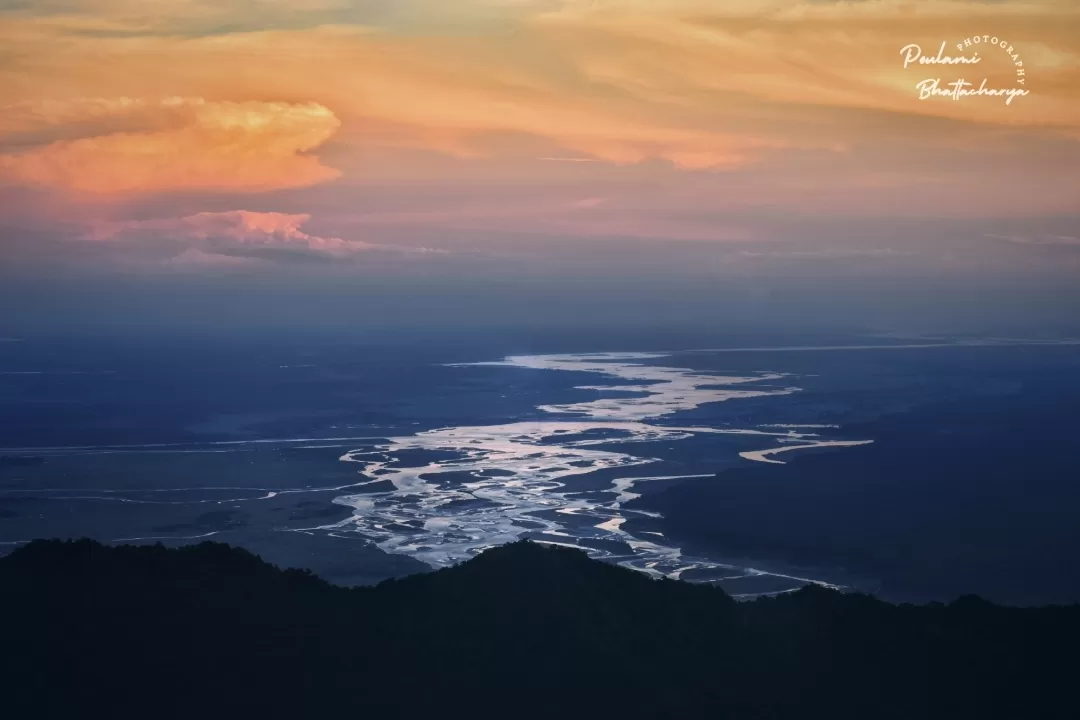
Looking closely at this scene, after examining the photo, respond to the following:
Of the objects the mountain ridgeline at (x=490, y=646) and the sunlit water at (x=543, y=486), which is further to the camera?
the sunlit water at (x=543, y=486)

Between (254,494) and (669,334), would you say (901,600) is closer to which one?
(254,494)

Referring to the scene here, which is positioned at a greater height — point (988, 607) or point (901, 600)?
point (988, 607)

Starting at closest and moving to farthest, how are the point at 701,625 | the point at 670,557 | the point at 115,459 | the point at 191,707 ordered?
the point at 191,707 → the point at 701,625 → the point at 670,557 → the point at 115,459

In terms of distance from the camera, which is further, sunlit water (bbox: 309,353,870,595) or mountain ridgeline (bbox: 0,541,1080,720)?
sunlit water (bbox: 309,353,870,595)

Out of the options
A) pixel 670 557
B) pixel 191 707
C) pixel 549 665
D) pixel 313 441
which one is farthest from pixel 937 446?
pixel 191 707

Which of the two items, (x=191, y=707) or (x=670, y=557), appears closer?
(x=191, y=707)

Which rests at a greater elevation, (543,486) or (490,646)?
(490,646)


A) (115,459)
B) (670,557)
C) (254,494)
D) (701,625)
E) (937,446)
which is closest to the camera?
(701,625)

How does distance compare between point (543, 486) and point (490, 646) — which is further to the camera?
point (543, 486)
